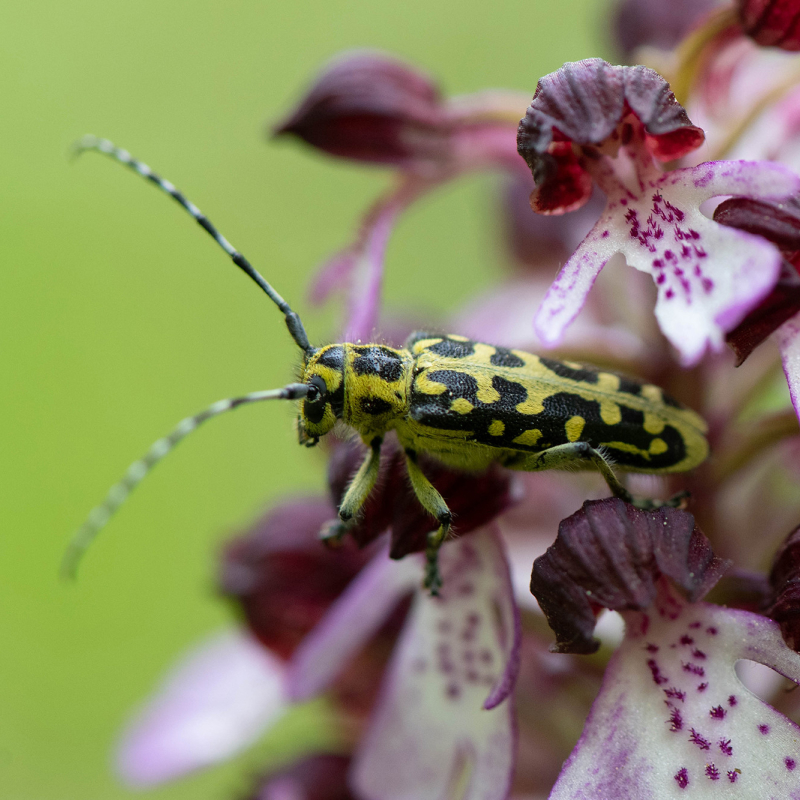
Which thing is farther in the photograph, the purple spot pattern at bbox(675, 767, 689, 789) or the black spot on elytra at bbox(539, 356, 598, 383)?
the black spot on elytra at bbox(539, 356, 598, 383)

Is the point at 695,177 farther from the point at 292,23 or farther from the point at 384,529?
the point at 292,23

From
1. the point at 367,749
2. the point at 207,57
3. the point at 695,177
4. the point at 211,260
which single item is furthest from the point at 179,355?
the point at 695,177

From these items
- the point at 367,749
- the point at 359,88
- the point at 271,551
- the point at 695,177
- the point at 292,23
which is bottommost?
the point at 367,749

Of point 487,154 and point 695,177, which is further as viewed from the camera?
point 487,154

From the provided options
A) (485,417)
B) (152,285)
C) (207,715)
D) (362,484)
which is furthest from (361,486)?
(152,285)

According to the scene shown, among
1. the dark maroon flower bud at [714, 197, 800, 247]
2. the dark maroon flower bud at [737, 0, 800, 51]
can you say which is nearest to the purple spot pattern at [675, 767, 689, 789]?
the dark maroon flower bud at [714, 197, 800, 247]

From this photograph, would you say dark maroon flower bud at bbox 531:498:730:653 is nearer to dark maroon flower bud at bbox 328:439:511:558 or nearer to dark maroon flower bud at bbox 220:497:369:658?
dark maroon flower bud at bbox 328:439:511:558

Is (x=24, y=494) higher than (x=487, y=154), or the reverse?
(x=487, y=154)

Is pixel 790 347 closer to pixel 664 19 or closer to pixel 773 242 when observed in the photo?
pixel 773 242

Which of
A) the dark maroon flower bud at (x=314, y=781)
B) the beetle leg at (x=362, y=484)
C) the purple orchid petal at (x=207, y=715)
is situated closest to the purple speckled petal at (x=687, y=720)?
the beetle leg at (x=362, y=484)
